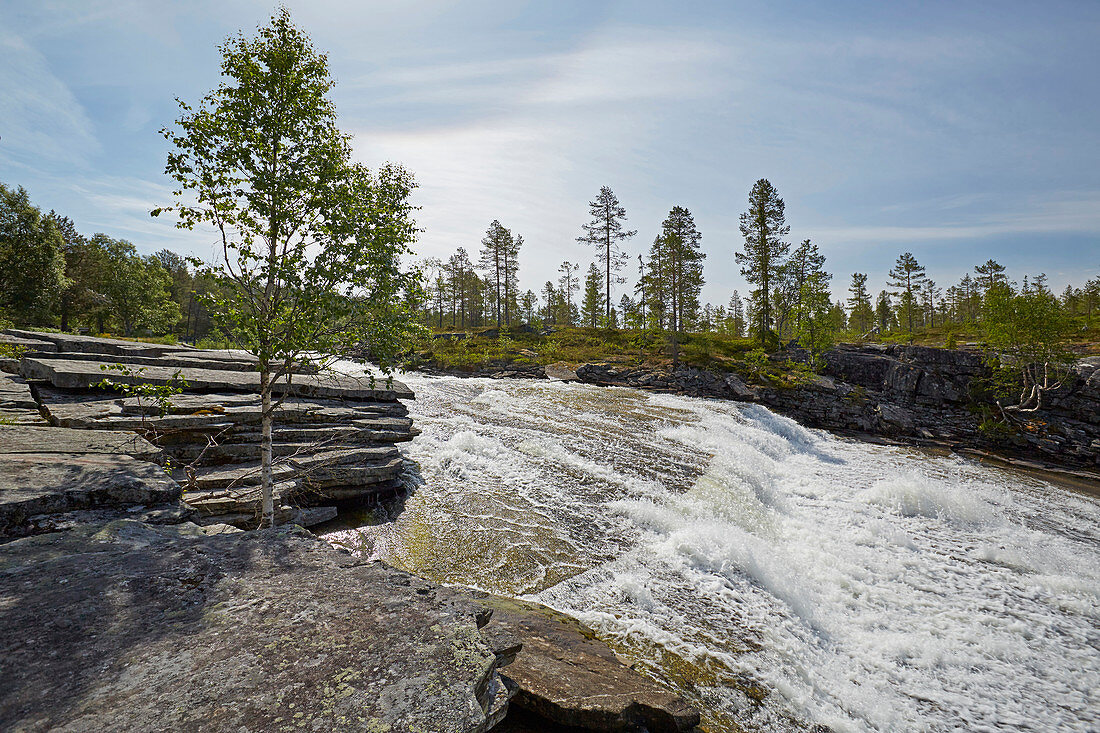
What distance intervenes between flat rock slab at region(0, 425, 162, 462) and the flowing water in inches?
173

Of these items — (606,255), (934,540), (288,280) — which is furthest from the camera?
(606,255)

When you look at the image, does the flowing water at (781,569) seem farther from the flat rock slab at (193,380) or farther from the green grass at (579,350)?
the green grass at (579,350)

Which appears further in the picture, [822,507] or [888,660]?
[822,507]

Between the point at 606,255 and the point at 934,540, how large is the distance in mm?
56073

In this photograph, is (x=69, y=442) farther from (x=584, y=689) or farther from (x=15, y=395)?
(x=584, y=689)

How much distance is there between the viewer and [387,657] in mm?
2887

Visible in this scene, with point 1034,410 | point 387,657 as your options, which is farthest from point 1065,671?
point 1034,410

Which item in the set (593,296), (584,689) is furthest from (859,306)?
(584,689)

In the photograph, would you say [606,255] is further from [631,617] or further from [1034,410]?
[631,617]

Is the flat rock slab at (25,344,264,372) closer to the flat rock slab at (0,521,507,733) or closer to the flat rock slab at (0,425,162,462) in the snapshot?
the flat rock slab at (0,425,162,462)

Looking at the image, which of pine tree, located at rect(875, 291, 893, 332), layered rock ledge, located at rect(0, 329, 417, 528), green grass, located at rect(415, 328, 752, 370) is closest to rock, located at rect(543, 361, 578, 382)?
green grass, located at rect(415, 328, 752, 370)

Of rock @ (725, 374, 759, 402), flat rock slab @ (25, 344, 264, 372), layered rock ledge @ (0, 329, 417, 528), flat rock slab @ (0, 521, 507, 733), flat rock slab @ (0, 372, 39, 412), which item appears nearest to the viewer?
flat rock slab @ (0, 521, 507, 733)

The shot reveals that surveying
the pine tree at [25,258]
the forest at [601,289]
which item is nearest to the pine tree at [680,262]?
the forest at [601,289]

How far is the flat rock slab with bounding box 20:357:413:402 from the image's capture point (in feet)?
32.6
